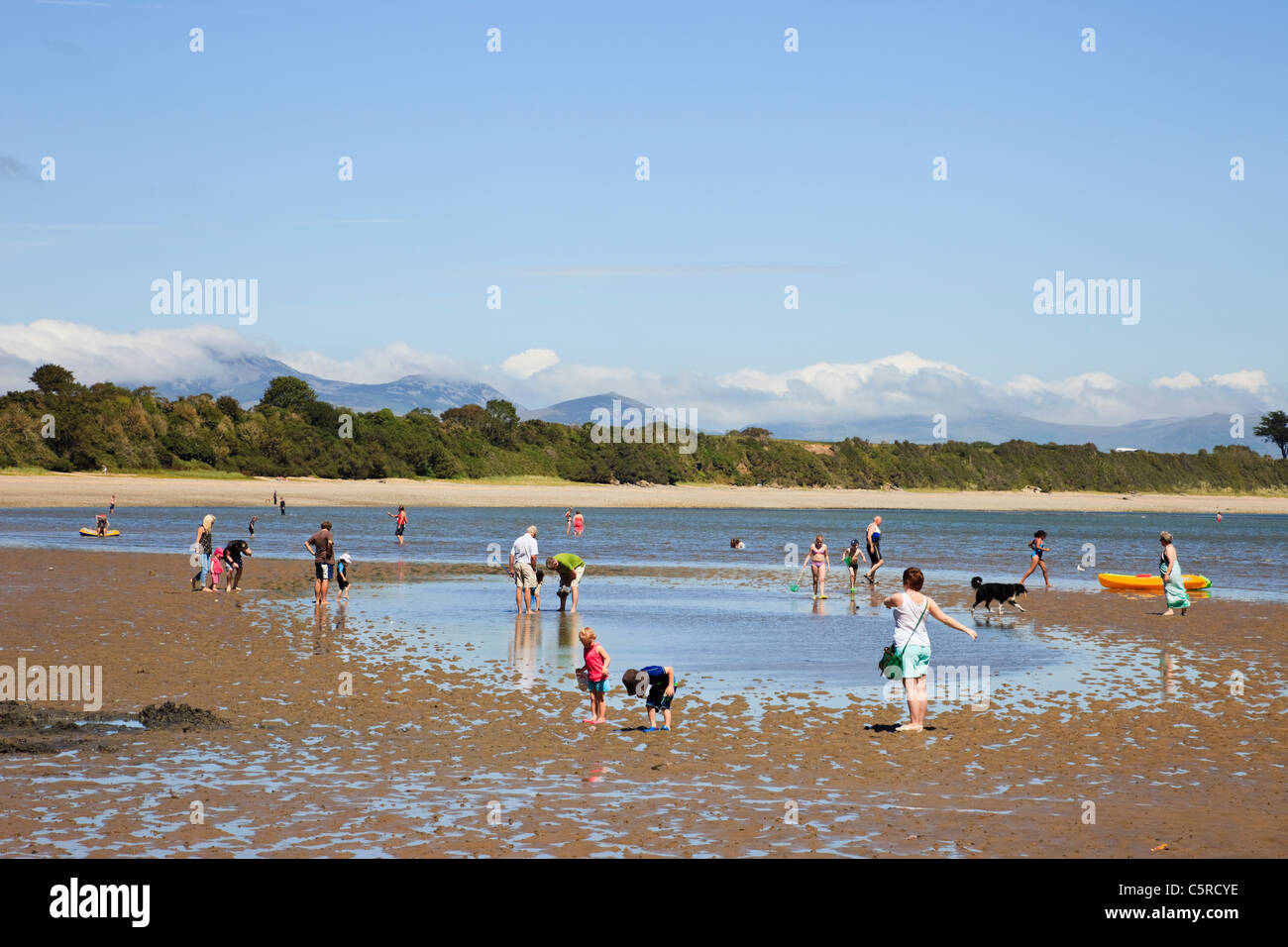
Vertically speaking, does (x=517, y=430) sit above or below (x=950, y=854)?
above

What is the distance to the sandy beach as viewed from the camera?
259ft

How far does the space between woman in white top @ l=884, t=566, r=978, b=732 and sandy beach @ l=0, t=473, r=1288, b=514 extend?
69467 millimetres

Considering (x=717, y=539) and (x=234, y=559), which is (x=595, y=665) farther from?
(x=717, y=539)

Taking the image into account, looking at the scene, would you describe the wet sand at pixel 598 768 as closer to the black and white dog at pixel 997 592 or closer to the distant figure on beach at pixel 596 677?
the distant figure on beach at pixel 596 677

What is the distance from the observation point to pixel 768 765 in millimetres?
11180

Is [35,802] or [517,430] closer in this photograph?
[35,802]

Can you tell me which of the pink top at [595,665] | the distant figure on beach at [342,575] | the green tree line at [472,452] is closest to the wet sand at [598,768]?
the pink top at [595,665]

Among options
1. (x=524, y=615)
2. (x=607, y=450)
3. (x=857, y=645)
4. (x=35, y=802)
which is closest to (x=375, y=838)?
(x=35, y=802)

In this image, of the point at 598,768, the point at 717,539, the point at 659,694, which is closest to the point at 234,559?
the point at 659,694

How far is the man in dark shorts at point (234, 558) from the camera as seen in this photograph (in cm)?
2630
